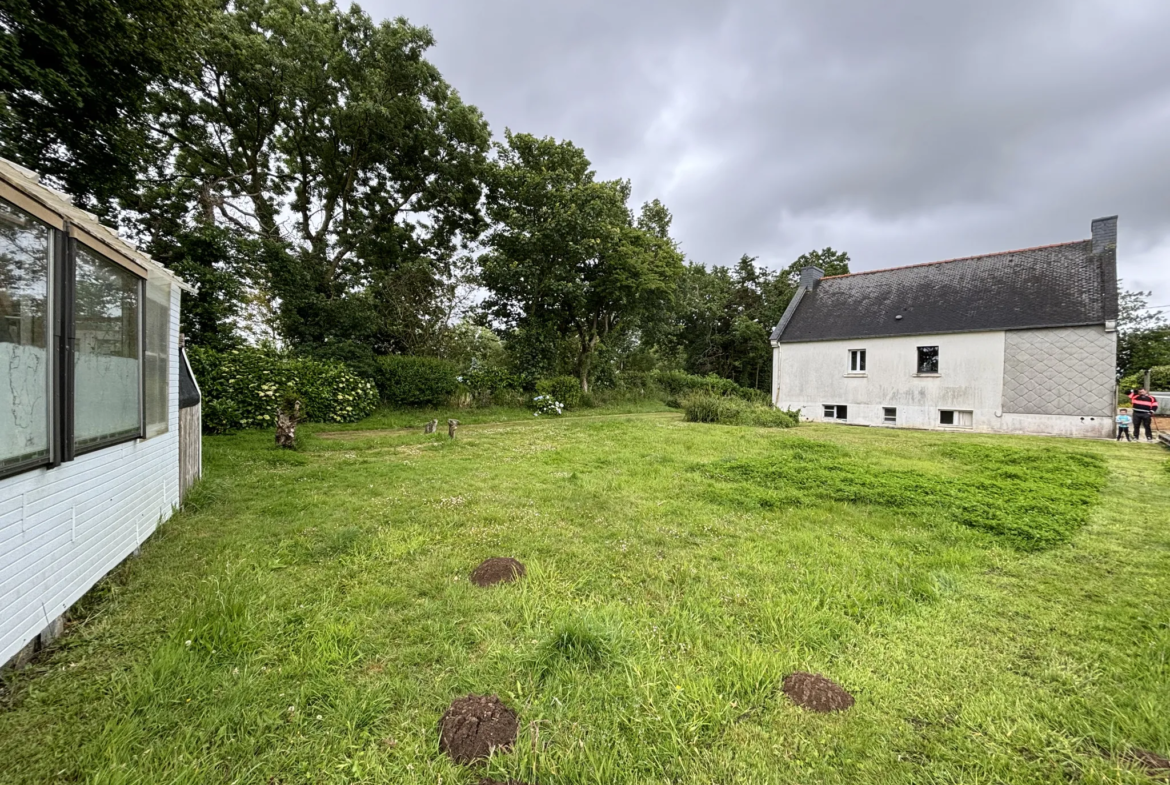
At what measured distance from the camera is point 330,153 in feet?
55.0

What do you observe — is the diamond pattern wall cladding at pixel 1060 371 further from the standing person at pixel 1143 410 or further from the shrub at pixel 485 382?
the shrub at pixel 485 382

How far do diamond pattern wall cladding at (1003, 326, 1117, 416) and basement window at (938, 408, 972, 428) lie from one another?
1.12 meters

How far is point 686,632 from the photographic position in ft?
8.39

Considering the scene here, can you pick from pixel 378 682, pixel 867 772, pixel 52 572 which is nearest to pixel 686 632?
pixel 867 772

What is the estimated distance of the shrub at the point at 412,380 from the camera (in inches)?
567

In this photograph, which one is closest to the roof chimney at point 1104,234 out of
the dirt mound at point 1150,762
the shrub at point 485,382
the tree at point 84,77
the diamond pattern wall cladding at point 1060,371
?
the diamond pattern wall cladding at point 1060,371

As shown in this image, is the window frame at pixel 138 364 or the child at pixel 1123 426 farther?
the child at pixel 1123 426

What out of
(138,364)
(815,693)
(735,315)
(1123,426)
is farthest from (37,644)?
(735,315)

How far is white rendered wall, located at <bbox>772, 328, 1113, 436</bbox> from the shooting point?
14.4 metres

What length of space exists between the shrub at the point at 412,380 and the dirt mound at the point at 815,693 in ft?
46.4

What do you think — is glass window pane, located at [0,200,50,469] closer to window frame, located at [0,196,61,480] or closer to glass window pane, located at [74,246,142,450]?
window frame, located at [0,196,61,480]

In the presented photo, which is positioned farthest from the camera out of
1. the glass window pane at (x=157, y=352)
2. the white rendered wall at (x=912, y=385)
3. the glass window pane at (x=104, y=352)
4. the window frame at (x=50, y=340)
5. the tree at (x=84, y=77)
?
the white rendered wall at (x=912, y=385)

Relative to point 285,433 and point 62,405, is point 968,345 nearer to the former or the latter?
point 285,433

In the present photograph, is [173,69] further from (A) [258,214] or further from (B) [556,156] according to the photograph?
(B) [556,156]
